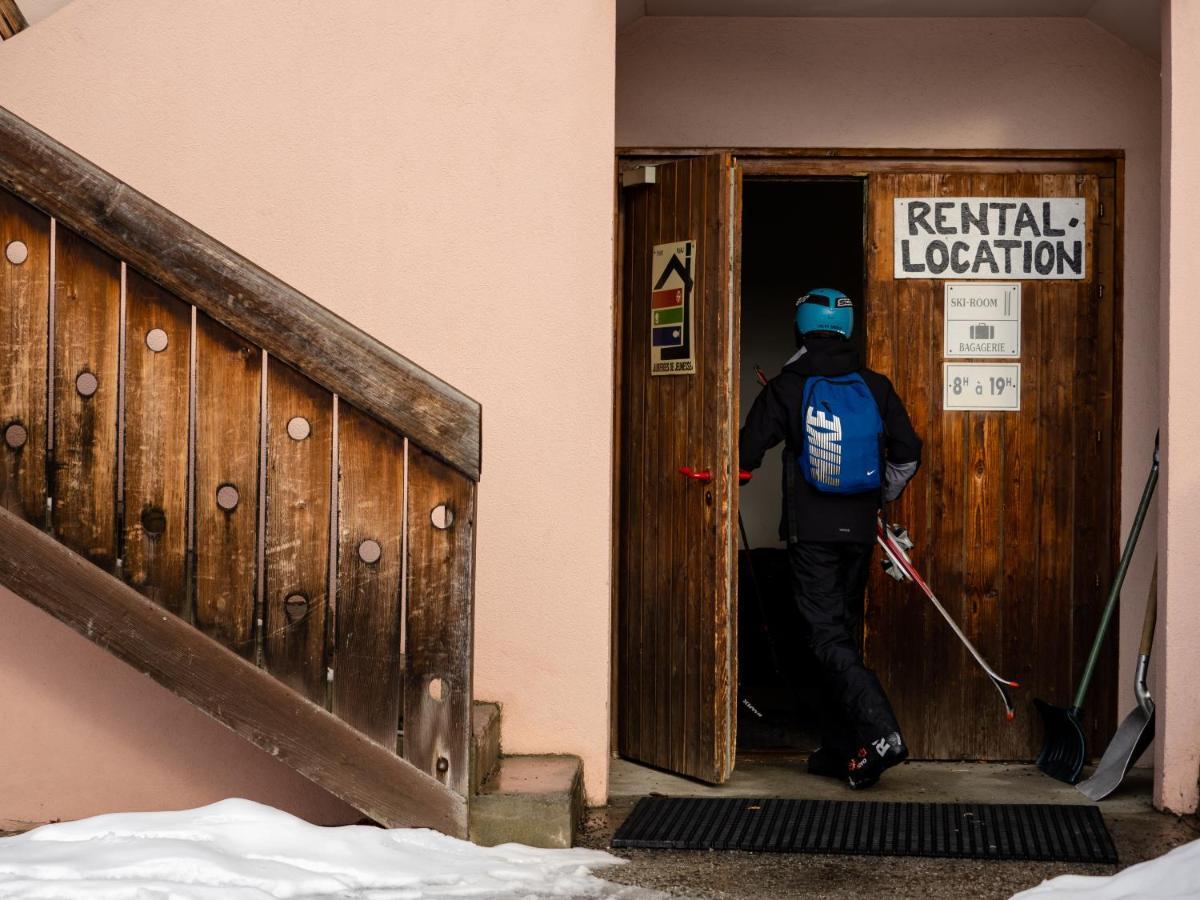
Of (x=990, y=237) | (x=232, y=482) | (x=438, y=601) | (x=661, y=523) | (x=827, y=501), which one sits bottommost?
(x=438, y=601)

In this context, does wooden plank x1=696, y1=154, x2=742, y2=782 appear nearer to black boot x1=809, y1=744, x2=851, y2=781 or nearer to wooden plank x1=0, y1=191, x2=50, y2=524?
black boot x1=809, y1=744, x2=851, y2=781

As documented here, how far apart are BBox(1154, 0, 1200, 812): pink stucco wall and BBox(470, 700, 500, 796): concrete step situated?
7.67 feet

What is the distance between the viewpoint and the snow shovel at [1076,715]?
5344 millimetres

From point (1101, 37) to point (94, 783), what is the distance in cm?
494

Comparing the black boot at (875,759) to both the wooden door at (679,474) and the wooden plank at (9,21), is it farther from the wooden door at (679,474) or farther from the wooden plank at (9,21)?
the wooden plank at (9,21)

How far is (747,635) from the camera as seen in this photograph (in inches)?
332

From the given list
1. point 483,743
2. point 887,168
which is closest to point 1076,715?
point 887,168

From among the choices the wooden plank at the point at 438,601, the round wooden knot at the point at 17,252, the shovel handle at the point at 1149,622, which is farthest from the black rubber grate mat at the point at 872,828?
the round wooden knot at the point at 17,252

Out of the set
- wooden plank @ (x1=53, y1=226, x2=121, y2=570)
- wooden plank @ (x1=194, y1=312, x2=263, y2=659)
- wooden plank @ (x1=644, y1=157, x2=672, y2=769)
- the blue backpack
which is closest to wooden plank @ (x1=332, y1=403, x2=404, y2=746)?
wooden plank @ (x1=194, y1=312, x2=263, y2=659)

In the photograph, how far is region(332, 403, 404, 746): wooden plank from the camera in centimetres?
404

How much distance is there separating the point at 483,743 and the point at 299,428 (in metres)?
1.18

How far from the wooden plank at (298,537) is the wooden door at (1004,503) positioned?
2637mm

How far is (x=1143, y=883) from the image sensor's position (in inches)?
142

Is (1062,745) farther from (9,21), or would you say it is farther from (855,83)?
(9,21)
